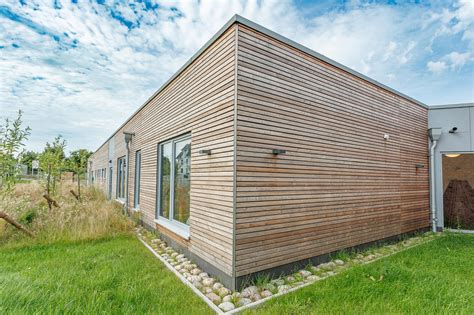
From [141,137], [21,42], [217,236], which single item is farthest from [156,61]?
[217,236]

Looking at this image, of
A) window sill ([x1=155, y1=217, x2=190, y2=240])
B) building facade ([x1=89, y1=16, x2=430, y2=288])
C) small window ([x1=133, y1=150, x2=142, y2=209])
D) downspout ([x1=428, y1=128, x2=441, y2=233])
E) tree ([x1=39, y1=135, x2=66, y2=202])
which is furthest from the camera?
tree ([x1=39, y1=135, x2=66, y2=202])

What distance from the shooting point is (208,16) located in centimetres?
527

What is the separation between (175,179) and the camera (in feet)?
16.9

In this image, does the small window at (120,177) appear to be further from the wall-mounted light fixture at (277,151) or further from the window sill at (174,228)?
the wall-mounted light fixture at (277,151)

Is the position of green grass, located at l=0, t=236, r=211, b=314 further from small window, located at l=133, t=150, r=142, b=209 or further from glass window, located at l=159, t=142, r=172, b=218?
small window, located at l=133, t=150, r=142, b=209

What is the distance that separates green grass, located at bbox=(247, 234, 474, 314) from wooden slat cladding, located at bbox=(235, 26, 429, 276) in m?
0.67

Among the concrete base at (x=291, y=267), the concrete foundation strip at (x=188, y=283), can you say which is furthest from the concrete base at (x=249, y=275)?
the concrete foundation strip at (x=188, y=283)

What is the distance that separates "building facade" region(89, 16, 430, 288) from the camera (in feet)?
10.7

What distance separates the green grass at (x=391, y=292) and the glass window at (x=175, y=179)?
8.40 ft

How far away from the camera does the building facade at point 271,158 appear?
326 centimetres

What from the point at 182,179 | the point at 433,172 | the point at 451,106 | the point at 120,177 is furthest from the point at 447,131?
the point at 120,177

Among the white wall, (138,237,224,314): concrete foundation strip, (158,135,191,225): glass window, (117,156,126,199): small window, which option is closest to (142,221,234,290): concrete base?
(138,237,224,314): concrete foundation strip

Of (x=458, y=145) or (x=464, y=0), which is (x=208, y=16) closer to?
(x=464, y=0)

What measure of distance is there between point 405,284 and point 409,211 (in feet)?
12.3
